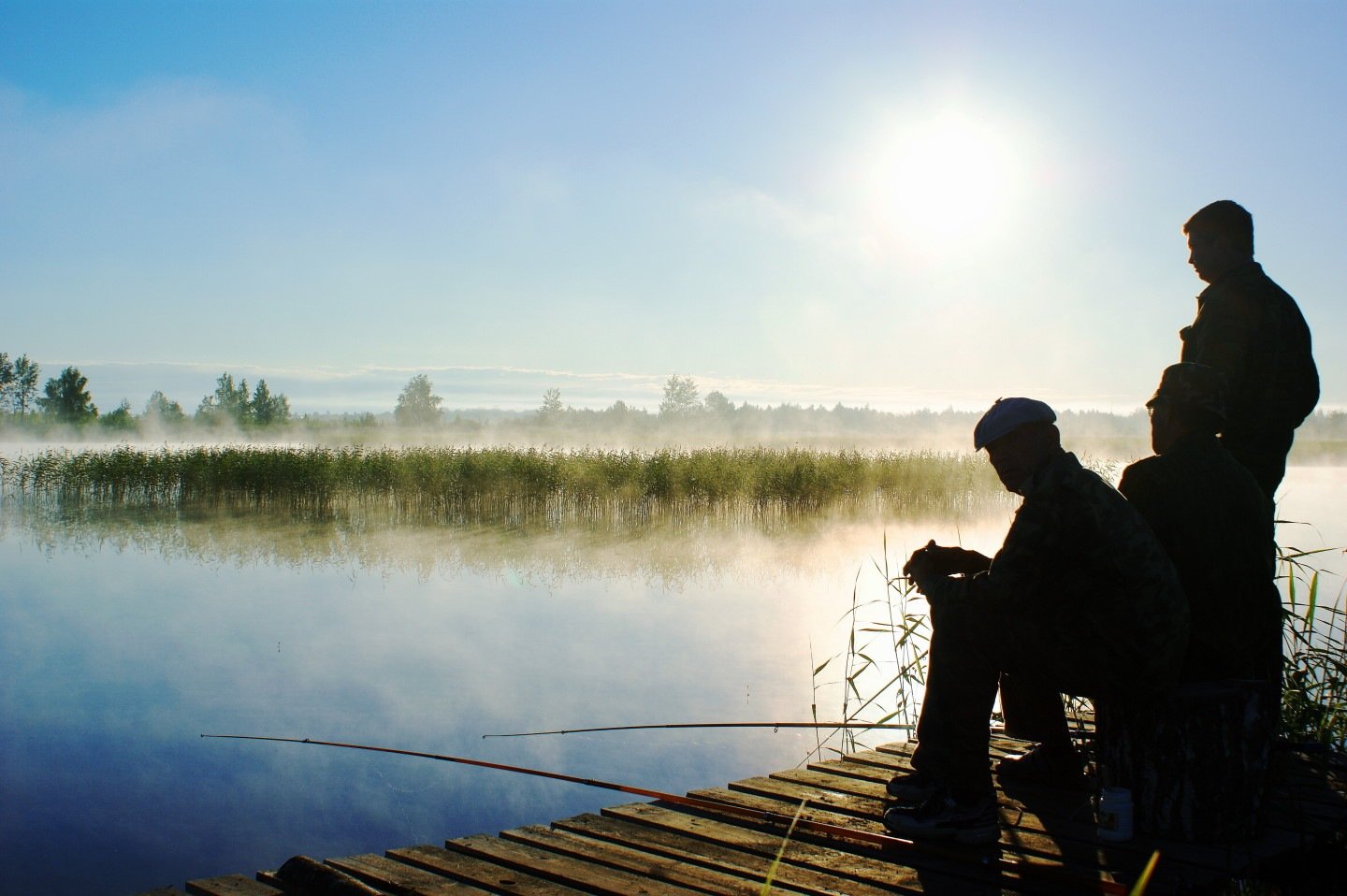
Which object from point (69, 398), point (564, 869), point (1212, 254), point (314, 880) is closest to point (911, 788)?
point (564, 869)

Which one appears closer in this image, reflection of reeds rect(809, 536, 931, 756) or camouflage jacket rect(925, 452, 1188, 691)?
camouflage jacket rect(925, 452, 1188, 691)

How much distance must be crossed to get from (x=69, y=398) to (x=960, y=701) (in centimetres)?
6497

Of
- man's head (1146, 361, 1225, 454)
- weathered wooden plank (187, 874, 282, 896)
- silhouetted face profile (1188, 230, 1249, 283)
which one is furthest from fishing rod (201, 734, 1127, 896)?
silhouetted face profile (1188, 230, 1249, 283)

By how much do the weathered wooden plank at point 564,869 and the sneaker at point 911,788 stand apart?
3.04 ft

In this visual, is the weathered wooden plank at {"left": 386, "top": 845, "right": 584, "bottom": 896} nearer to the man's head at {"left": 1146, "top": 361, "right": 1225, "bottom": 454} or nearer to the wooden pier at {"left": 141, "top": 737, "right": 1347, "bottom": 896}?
the wooden pier at {"left": 141, "top": 737, "right": 1347, "bottom": 896}

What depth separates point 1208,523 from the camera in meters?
2.83

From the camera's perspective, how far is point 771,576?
11.1 meters

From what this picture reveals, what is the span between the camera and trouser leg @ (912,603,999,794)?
2869mm

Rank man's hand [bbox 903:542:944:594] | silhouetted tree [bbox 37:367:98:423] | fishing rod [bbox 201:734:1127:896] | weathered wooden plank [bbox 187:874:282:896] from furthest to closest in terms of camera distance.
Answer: silhouetted tree [bbox 37:367:98:423], man's hand [bbox 903:542:944:594], weathered wooden plank [bbox 187:874:282:896], fishing rod [bbox 201:734:1127:896]

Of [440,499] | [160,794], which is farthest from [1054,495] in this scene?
[440,499]

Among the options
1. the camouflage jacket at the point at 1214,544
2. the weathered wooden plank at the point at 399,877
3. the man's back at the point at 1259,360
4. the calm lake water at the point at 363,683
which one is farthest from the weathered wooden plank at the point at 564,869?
the man's back at the point at 1259,360

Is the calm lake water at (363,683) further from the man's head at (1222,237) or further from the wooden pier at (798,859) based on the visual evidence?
the man's head at (1222,237)

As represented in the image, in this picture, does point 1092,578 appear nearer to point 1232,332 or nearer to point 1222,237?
point 1232,332

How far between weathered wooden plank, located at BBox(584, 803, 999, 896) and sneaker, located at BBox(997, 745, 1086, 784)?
2.75 ft
